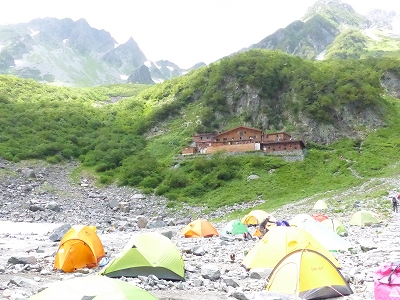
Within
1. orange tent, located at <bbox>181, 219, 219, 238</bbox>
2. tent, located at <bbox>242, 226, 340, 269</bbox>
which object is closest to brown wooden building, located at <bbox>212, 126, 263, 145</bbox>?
orange tent, located at <bbox>181, 219, 219, 238</bbox>

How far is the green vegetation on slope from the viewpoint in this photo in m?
55.3

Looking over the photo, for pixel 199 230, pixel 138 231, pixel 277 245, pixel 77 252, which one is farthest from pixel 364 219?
pixel 77 252

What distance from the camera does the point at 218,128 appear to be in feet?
294

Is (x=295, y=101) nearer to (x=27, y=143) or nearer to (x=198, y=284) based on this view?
(x=27, y=143)

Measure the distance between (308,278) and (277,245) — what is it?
308 cm

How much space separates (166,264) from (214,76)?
9117 centimetres

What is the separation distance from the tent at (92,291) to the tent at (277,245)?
657cm

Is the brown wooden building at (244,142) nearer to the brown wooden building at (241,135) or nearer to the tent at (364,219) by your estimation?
the brown wooden building at (241,135)

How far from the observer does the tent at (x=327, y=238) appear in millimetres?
16062

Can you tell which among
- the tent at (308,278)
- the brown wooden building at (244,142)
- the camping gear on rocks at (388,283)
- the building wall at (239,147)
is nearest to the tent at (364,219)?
the tent at (308,278)

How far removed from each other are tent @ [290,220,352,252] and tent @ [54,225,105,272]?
928cm

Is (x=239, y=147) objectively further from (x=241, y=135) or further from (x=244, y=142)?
(x=241, y=135)

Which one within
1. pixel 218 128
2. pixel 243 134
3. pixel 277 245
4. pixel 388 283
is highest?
pixel 388 283

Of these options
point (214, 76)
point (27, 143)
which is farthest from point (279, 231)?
point (214, 76)
